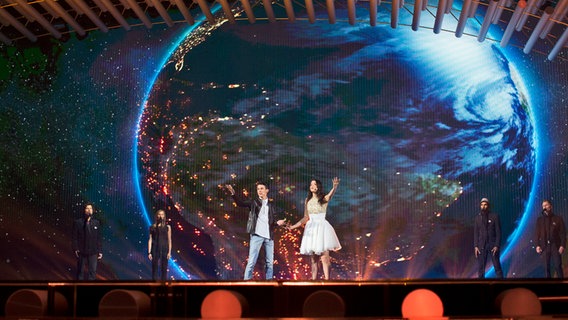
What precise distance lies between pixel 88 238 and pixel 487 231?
6.47 metres

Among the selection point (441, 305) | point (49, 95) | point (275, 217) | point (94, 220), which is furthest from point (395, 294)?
point (49, 95)

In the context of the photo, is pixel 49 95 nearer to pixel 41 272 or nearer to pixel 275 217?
pixel 41 272

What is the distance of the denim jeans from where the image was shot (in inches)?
501

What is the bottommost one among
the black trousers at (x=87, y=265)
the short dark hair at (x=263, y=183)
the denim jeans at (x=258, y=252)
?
the black trousers at (x=87, y=265)

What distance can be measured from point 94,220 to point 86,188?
1.89 feet

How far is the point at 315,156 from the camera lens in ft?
42.9

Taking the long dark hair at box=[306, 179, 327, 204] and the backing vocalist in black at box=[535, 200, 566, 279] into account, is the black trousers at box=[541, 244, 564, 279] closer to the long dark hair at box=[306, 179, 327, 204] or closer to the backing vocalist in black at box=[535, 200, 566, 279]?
the backing vocalist in black at box=[535, 200, 566, 279]

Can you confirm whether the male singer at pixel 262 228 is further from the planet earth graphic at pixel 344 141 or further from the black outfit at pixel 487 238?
the black outfit at pixel 487 238

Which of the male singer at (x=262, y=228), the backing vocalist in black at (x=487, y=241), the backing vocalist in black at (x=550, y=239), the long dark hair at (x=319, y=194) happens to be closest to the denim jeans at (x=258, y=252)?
the male singer at (x=262, y=228)

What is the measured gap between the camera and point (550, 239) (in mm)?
12508

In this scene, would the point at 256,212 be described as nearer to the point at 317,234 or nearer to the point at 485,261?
the point at 317,234

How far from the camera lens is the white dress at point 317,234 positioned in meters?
12.7

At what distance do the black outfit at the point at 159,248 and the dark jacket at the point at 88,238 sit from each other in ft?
3.00

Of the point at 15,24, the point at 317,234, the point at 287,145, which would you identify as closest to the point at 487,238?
the point at 317,234
